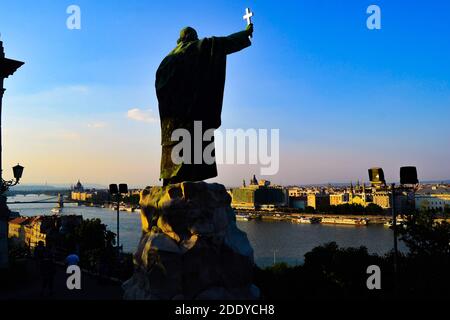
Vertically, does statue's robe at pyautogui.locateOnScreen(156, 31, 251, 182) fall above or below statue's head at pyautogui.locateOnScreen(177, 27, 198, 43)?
below

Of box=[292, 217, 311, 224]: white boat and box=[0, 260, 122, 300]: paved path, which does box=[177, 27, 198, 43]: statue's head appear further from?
box=[292, 217, 311, 224]: white boat

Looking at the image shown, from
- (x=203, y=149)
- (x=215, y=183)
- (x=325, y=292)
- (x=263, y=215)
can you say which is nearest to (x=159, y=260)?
(x=215, y=183)

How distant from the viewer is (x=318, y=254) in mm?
19109

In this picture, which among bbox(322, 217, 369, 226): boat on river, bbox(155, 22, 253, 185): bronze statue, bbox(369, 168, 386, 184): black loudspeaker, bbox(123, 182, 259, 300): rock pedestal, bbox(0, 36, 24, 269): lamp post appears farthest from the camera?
bbox(322, 217, 369, 226): boat on river

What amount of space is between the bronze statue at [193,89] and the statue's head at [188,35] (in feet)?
0.72

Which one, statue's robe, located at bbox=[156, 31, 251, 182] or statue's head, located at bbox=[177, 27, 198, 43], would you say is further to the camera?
statue's head, located at bbox=[177, 27, 198, 43]

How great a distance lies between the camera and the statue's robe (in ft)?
20.2

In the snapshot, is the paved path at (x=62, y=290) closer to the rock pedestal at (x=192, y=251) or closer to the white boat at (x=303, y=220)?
the rock pedestal at (x=192, y=251)

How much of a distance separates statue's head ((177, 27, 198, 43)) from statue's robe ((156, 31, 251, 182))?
23 cm

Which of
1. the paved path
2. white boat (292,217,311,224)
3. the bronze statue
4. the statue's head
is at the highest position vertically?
the statue's head

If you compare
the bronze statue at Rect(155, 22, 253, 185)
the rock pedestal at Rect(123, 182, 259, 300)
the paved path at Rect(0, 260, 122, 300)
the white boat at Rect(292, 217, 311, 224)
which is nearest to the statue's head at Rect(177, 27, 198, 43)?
the bronze statue at Rect(155, 22, 253, 185)

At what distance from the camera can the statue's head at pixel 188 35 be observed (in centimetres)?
660

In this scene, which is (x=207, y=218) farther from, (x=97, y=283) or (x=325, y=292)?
(x=325, y=292)
